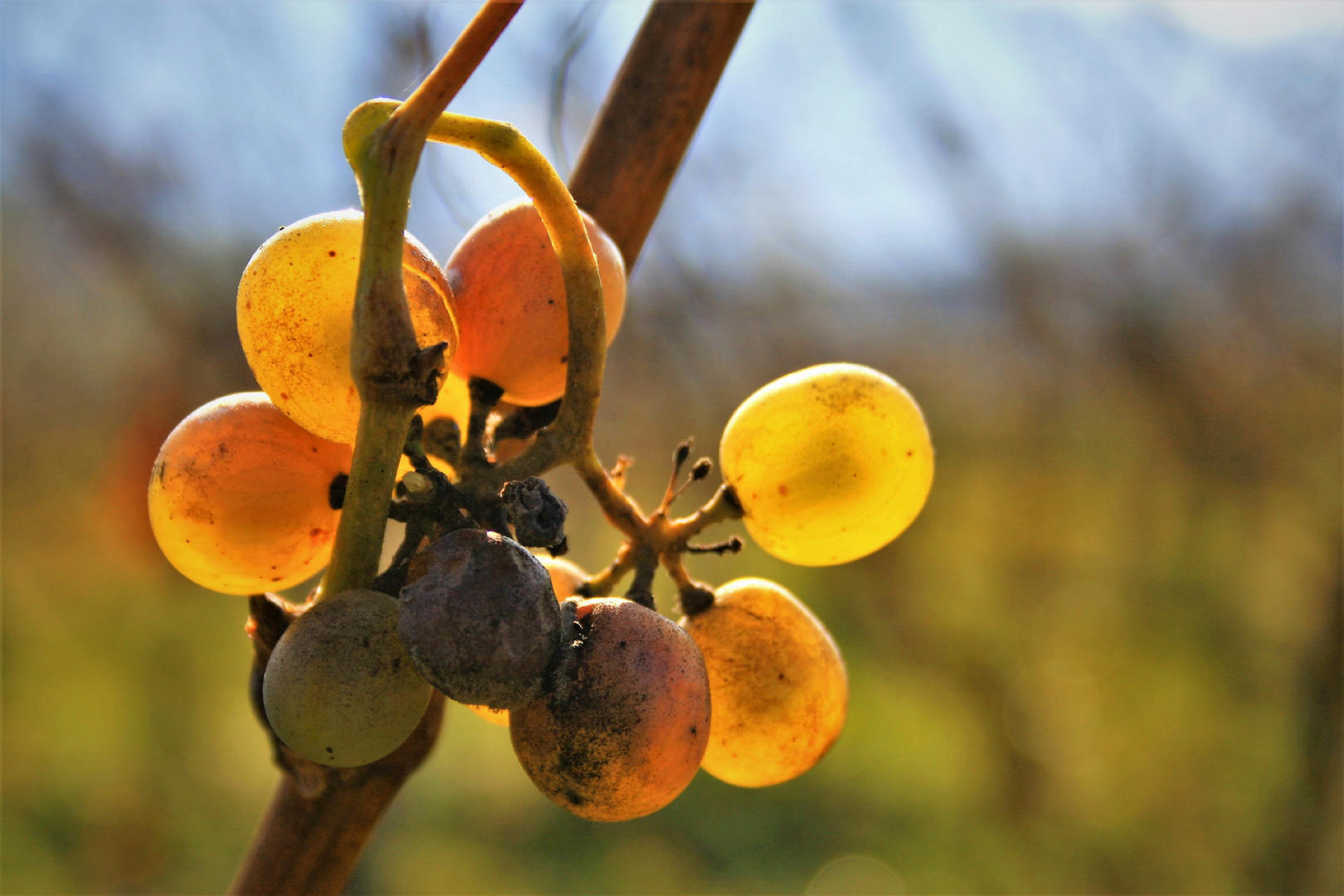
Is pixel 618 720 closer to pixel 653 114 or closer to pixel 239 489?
pixel 239 489

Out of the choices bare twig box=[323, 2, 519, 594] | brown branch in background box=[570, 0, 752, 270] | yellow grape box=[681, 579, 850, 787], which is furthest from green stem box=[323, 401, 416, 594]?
brown branch in background box=[570, 0, 752, 270]

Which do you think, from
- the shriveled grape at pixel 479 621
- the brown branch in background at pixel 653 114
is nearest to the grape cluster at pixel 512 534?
the shriveled grape at pixel 479 621

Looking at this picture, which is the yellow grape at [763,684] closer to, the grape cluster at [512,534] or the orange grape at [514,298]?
the grape cluster at [512,534]

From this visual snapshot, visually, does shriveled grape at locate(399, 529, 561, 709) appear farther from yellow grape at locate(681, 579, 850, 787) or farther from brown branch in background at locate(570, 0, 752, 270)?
brown branch in background at locate(570, 0, 752, 270)

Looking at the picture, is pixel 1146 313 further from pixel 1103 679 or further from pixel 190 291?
pixel 190 291

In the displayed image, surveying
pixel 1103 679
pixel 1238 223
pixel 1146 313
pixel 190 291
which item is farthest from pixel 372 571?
pixel 1103 679

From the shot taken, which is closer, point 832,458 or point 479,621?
point 479,621

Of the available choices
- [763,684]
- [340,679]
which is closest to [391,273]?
[340,679]
